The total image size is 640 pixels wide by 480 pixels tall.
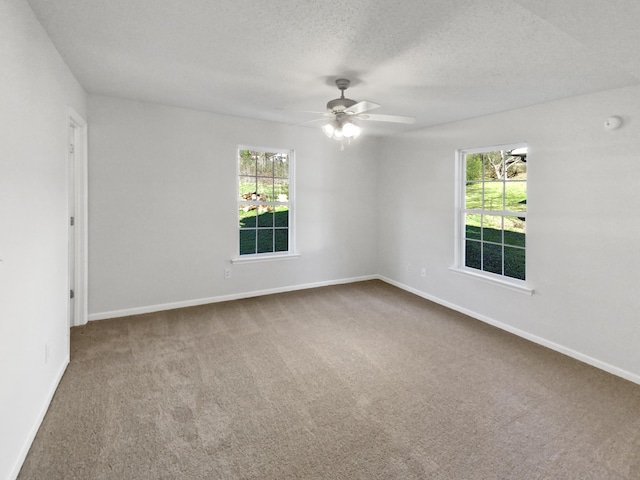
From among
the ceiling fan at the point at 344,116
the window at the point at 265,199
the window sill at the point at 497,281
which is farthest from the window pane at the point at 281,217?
the window sill at the point at 497,281

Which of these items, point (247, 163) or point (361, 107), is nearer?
point (361, 107)

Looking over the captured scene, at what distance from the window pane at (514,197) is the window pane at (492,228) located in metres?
0.21

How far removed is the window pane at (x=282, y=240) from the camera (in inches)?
200

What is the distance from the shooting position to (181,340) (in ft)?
11.2

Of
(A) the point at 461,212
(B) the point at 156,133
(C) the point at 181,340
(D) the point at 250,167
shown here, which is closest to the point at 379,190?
(A) the point at 461,212

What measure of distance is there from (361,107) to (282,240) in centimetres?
282

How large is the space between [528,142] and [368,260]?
298 centimetres

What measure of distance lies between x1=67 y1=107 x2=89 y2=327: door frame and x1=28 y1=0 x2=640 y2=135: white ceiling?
0.56m

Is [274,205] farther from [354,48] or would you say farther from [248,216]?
[354,48]

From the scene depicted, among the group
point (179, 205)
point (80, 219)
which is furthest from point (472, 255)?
point (80, 219)

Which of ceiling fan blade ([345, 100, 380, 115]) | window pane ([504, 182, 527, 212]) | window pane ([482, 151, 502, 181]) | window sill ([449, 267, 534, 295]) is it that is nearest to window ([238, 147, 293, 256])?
ceiling fan blade ([345, 100, 380, 115])

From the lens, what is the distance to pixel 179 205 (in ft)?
13.9

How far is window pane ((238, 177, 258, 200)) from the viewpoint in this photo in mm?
4754

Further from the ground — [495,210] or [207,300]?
[495,210]
